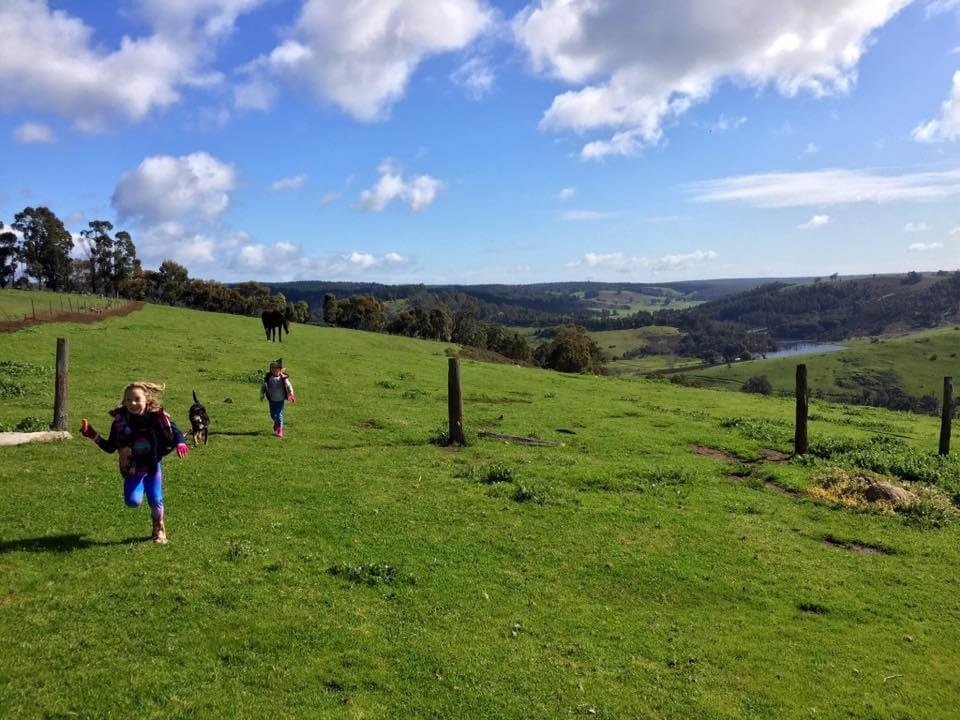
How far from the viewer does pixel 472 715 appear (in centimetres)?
766

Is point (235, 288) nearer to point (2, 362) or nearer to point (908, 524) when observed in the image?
point (2, 362)

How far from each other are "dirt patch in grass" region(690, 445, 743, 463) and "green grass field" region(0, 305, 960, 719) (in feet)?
3.14

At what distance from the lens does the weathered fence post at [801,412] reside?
2261 centimetres

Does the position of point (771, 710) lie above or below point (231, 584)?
below

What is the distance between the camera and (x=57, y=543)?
36.9 feet

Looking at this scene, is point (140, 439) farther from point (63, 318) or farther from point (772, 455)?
point (63, 318)

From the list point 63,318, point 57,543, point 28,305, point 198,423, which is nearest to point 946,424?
point 198,423

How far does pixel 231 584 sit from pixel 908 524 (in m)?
16.6

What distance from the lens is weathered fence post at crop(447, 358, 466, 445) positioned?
2198cm

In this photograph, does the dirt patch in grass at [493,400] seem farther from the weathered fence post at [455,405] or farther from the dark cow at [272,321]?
the dark cow at [272,321]

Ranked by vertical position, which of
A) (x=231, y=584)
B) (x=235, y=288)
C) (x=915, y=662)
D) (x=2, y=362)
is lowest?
(x=915, y=662)

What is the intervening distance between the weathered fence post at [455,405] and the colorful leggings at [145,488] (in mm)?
11741

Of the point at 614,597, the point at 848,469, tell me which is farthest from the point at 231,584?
the point at 848,469

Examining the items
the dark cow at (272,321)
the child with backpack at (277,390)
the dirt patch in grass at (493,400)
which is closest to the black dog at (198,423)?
the child with backpack at (277,390)
